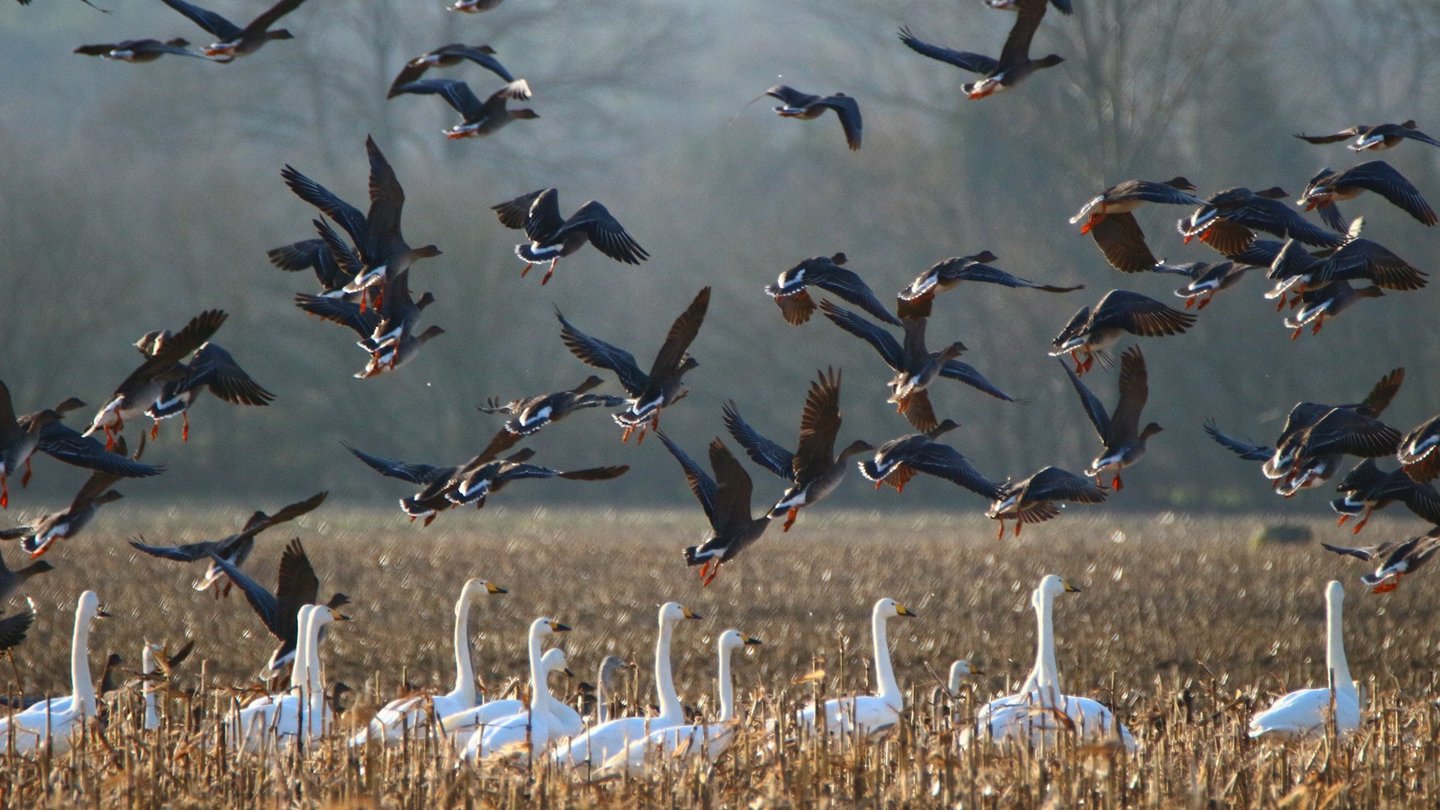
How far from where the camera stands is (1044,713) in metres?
8.34

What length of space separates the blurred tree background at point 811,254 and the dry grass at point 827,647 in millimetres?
8077

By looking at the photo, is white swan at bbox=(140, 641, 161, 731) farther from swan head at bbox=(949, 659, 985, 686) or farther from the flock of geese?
swan head at bbox=(949, 659, 985, 686)

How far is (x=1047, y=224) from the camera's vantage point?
125 feet

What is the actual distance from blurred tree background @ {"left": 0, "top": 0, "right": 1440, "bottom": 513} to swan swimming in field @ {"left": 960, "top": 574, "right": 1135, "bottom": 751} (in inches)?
943

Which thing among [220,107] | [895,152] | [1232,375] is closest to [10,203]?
[220,107]

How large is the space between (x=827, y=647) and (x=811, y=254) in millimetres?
24914

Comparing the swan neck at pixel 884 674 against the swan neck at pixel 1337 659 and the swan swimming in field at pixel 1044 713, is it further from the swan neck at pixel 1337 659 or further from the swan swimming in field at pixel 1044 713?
the swan neck at pixel 1337 659

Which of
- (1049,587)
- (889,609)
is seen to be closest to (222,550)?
(889,609)

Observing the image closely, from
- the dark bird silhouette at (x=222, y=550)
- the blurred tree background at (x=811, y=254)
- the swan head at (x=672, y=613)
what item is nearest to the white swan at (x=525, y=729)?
the swan head at (x=672, y=613)

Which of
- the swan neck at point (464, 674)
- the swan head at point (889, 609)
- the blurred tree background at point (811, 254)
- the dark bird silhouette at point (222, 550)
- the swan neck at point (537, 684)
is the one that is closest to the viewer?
the dark bird silhouette at point (222, 550)

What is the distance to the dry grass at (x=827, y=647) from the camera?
6.71 meters

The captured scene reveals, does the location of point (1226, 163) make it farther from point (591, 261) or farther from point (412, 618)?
point (412, 618)

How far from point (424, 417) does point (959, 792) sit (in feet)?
103

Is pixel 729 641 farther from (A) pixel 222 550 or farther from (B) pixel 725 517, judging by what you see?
Result: (A) pixel 222 550
